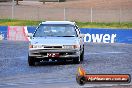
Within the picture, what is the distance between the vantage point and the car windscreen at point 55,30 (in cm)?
2269

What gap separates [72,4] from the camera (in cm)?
7938

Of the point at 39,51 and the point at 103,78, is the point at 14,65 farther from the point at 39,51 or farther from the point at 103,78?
the point at 103,78

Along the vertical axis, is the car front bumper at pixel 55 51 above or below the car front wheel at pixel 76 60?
above

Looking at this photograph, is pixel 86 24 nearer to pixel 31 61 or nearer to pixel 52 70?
pixel 31 61

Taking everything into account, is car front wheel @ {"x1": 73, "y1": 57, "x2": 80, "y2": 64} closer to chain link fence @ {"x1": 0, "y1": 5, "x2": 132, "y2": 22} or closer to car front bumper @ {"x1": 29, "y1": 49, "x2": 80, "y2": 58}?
car front bumper @ {"x1": 29, "y1": 49, "x2": 80, "y2": 58}

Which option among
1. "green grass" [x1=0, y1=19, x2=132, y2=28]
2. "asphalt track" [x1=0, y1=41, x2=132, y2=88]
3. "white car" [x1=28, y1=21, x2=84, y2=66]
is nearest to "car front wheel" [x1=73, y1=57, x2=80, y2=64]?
"white car" [x1=28, y1=21, x2=84, y2=66]

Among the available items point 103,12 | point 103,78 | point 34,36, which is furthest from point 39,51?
point 103,12

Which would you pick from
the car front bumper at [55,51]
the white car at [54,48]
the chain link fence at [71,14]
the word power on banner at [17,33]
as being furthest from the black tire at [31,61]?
the chain link fence at [71,14]

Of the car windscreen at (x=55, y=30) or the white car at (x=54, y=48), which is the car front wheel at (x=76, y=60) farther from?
the car windscreen at (x=55, y=30)

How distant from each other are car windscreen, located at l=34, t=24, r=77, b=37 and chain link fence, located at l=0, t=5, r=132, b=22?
30494 millimetres

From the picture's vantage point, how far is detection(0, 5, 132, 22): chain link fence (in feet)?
181

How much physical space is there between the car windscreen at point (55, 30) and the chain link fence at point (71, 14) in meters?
30.5

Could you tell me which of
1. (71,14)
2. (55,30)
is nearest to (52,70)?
(55,30)

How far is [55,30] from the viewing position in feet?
75.4
